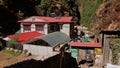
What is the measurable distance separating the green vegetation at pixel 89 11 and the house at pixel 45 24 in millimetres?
13681

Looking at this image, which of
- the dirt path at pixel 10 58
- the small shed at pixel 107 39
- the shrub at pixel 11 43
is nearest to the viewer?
the small shed at pixel 107 39

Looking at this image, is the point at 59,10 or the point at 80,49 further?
the point at 59,10

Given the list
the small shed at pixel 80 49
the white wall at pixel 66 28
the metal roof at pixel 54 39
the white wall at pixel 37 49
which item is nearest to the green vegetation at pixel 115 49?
the small shed at pixel 80 49

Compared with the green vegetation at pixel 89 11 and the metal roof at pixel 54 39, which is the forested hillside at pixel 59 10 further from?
the metal roof at pixel 54 39

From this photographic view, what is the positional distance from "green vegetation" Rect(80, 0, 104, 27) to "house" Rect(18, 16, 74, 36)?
44.9 ft

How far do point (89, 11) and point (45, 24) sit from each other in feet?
73.0

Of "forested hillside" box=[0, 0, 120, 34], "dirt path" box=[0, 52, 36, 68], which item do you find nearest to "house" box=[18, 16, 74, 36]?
"forested hillside" box=[0, 0, 120, 34]

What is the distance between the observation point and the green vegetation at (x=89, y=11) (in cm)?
5807

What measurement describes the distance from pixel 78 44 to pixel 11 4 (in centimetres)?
2836

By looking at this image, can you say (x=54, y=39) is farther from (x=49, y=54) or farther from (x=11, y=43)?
(x=49, y=54)

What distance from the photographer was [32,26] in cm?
4316

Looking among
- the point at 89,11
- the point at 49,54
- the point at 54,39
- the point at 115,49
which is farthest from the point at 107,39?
the point at 89,11

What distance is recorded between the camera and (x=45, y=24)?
4209 cm

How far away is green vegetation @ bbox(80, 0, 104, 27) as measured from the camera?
58069mm
